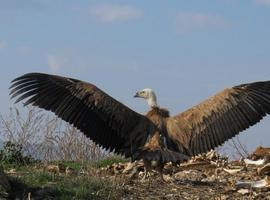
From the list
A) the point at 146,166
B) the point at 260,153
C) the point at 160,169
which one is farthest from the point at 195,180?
the point at 260,153

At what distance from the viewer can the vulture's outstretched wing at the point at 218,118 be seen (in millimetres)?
9961

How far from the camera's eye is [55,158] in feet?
46.2

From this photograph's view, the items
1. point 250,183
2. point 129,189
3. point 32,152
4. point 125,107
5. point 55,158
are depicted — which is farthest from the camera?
point 55,158

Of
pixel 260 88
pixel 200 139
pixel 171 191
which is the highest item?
pixel 260 88

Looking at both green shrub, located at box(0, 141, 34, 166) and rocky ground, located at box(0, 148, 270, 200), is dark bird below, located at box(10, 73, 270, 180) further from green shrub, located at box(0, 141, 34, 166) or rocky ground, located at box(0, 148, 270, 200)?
green shrub, located at box(0, 141, 34, 166)

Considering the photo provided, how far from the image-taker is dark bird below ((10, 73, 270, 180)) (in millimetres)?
9859

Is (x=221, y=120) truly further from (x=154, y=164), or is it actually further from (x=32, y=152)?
(x=32, y=152)

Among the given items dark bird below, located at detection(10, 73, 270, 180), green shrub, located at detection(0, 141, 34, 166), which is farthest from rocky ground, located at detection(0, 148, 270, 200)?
green shrub, located at detection(0, 141, 34, 166)

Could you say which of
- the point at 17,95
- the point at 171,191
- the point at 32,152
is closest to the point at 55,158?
the point at 32,152

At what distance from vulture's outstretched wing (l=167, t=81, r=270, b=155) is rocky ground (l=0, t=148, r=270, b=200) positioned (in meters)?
0.44

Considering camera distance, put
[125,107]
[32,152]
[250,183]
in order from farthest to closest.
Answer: [32,152] → [125,107] → [250,183]

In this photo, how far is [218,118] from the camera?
10188 mm

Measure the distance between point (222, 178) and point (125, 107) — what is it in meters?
1.54

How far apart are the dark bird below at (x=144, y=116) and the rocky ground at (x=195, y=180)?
355 mm
